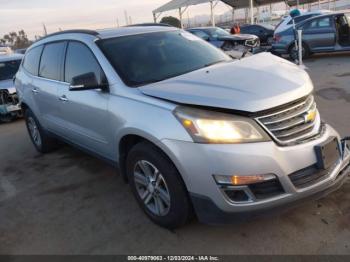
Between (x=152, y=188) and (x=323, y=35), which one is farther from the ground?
(x=152, y=188)

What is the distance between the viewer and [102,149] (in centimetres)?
412

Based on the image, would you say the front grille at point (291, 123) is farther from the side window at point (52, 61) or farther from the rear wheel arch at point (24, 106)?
the rear wheel arch at point (24, 106)

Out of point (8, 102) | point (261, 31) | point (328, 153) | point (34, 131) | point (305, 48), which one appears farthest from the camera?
point (261, 31)

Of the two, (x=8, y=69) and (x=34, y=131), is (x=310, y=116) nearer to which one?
(x=34, y=131)

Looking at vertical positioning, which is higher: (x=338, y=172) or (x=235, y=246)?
(x=338, y=172)

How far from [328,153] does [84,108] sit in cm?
246

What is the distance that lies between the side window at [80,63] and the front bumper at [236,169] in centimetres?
140

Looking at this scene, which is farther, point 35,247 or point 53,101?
point 53,101

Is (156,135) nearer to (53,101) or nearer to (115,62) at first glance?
(115,62)

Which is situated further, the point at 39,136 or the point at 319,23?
the point at 319,23

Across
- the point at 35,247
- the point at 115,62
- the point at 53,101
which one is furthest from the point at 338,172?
the point at 53,101

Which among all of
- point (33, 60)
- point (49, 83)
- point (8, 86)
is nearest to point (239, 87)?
point (49, 83)

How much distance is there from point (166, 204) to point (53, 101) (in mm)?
2424

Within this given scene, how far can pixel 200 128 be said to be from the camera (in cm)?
282
